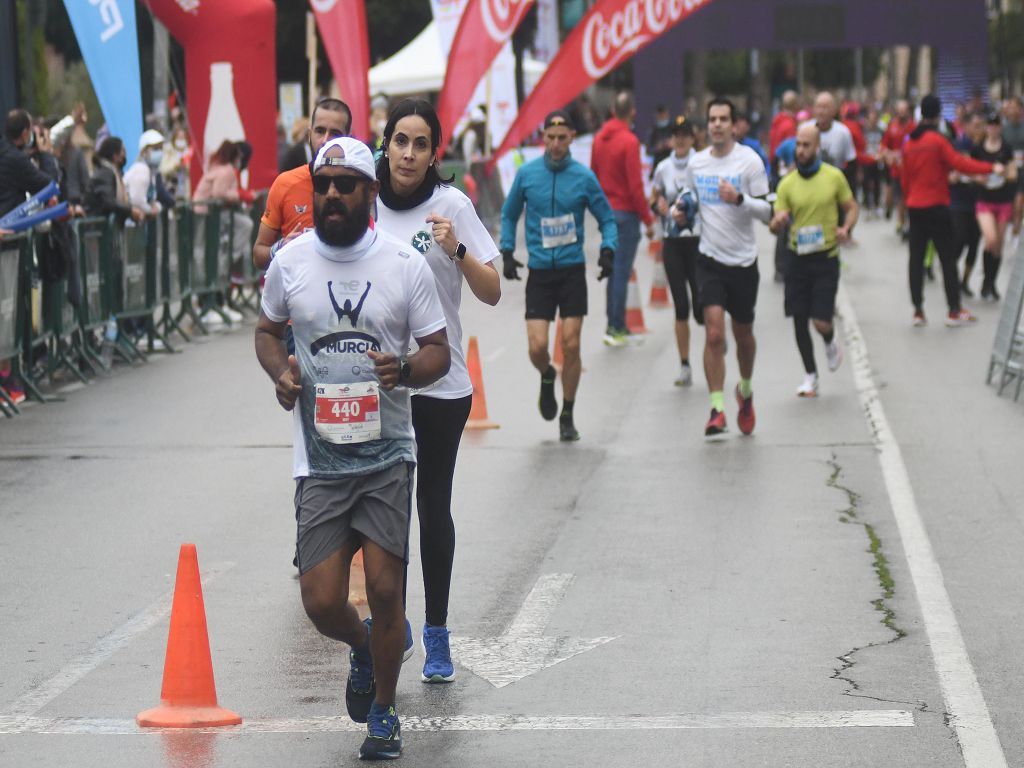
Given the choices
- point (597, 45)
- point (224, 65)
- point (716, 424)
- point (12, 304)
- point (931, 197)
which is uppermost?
point (597, 45)

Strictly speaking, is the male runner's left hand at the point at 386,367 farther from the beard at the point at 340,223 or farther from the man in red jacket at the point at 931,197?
the man in red jacket at the point at 931,197

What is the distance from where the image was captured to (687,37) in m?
45.0

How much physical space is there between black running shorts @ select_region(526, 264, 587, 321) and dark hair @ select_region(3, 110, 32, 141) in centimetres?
501

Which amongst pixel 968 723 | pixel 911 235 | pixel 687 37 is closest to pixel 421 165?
pixel 968 723

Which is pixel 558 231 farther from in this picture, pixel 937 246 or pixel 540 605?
pixel 937 246

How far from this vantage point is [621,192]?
17.3 metres

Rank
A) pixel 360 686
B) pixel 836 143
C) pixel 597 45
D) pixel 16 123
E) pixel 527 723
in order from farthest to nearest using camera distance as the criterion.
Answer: pixel 836 143 → pixel 597 45 → pixel 16 123 → pixel 527 723 → pixel 360 686

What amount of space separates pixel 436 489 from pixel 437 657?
0.58 metres

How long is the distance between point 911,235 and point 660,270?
3720 millimetres

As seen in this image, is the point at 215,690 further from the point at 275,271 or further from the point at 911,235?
the point at 911,235

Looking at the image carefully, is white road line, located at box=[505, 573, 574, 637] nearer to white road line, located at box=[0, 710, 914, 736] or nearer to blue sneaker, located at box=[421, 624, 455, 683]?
blue sneaker, located at box=[421, 624, 455, 683]

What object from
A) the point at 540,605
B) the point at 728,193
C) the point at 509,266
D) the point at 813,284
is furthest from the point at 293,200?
the point at 813,284

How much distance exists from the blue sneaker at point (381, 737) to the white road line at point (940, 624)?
1.67 meters

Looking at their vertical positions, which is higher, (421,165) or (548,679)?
(421,165)
